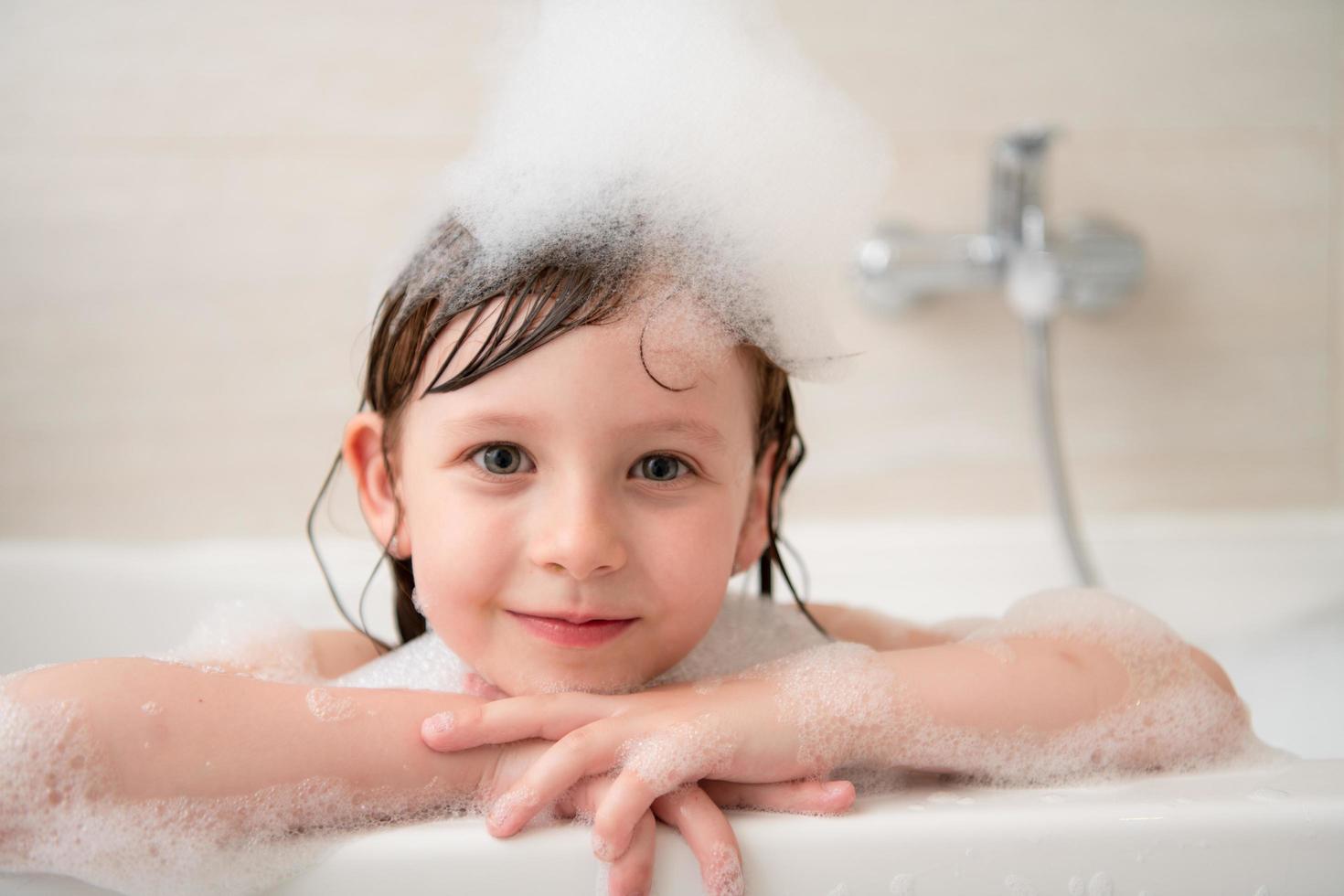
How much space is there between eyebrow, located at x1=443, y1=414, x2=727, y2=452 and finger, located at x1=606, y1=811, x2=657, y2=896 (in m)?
0.24

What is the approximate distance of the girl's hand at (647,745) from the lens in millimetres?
605

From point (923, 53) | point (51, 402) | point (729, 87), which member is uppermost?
point (923, 53)

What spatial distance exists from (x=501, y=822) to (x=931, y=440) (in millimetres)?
1169

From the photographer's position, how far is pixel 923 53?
5.22ft

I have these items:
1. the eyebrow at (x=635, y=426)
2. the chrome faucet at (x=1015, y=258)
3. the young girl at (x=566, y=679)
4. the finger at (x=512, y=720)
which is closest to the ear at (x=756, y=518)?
the young girl at (x=566, y=679)

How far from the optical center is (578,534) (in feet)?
2.25

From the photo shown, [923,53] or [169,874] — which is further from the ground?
[923,53]

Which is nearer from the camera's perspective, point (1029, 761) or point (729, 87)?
point (1029, 761)

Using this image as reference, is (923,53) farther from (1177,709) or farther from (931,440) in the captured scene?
(1177,709)

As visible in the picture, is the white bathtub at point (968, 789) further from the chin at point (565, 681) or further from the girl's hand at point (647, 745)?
the chin at point (565, 681)

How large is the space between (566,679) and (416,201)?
3.03 ft

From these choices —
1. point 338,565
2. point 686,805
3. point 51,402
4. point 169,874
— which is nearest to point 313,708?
point 169,874

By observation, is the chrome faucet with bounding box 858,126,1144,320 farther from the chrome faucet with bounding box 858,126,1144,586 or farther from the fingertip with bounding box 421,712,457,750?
the fingertip with bounding box 421,712,457,750

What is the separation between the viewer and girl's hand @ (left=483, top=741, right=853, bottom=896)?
58 cm
